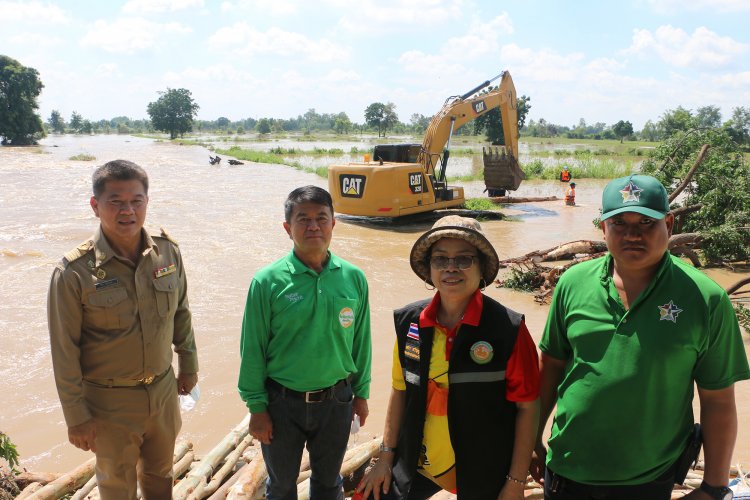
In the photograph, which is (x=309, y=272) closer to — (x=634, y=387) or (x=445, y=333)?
(x=445, y=333)

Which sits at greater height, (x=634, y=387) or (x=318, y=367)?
(x=634, y=387)

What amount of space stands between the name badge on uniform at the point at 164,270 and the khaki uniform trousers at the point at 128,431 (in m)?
0.51

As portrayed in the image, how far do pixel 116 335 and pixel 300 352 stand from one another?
0.86 meters

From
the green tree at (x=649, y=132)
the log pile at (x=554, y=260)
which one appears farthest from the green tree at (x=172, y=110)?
the log pile at (x=554, y=260)

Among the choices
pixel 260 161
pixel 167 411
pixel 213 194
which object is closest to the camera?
pixel 167 411

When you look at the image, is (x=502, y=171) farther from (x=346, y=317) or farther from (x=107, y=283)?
(x=107, y=283)

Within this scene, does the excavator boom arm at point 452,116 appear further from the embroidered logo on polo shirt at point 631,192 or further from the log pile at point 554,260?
the embroidered logo on polo shirt at point 631,192

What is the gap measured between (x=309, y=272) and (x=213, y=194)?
64.9 feet

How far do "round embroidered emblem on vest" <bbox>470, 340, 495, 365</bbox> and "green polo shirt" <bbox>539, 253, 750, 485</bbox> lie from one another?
11.7 inches

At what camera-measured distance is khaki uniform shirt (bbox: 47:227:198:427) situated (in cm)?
245

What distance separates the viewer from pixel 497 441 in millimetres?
2092

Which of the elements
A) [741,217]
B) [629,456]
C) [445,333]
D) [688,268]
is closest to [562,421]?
[629,456]

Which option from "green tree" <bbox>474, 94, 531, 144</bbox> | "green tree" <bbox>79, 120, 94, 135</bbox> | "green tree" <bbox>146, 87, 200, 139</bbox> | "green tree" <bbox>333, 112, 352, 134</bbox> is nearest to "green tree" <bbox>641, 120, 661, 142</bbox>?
"green tree" <bbox>474, 94, 531, 144</bbox>

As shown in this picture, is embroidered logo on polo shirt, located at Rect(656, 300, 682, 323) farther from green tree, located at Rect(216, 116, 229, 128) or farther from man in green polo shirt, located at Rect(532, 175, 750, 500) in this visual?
green tree, located at Rect(216, 116, 229, 128)
